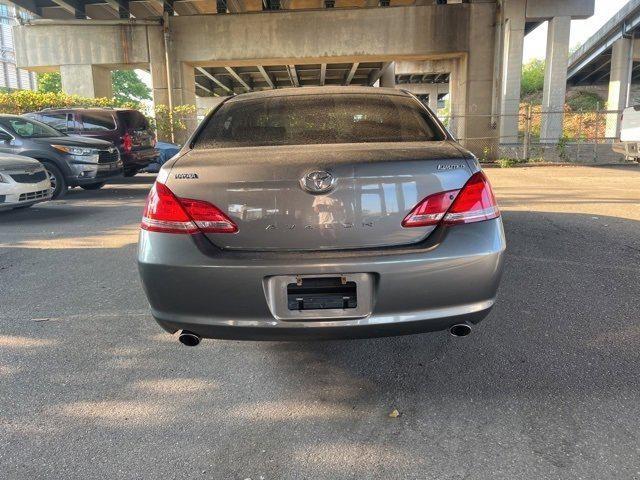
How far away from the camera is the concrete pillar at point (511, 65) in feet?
65.2

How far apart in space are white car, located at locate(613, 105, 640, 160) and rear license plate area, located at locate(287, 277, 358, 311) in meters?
12.3

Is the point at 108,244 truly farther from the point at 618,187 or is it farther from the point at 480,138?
the point at 480,138

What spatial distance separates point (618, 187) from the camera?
34.5 feet

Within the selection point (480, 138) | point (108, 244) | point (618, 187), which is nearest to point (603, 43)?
point (480, 138)

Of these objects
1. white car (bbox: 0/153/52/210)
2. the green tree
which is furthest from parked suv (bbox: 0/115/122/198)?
the green tree

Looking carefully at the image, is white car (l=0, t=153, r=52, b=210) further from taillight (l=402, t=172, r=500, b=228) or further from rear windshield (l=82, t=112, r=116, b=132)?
taillight (l=402, t=172, r=500, b=228)

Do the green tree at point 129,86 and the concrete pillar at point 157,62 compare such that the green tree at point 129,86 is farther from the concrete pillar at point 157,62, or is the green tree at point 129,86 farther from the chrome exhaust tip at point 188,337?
the chrome exhaust tip at point 188,337

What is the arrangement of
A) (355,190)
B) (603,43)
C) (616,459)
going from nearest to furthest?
1. (616,459)
2. (355,190)
3. (603,43)

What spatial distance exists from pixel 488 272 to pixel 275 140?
1.49 metres

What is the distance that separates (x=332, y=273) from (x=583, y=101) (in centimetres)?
6127

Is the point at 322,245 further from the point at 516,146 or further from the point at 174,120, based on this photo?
the point at 516,146

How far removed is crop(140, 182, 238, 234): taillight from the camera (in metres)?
2.45

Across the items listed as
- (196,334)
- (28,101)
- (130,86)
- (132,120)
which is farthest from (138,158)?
(130,86)

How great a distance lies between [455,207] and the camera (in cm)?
247
